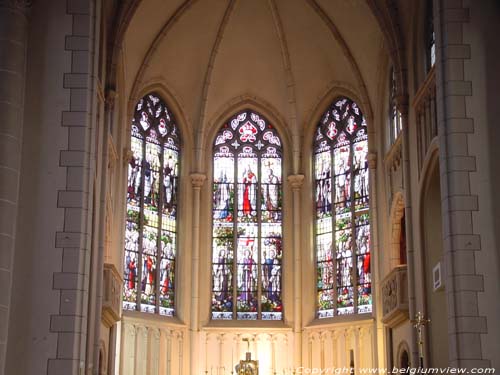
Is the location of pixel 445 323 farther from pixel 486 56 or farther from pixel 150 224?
pixel 150 224

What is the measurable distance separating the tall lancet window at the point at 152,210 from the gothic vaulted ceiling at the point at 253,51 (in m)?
0.92

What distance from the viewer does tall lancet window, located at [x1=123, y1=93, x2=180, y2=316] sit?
23.7m

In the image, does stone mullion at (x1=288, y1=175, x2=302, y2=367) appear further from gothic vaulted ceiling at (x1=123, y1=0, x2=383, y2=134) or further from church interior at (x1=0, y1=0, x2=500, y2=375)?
gothic vaulted ceiling at (x1=123, y1=0, x2=383, y2=134)

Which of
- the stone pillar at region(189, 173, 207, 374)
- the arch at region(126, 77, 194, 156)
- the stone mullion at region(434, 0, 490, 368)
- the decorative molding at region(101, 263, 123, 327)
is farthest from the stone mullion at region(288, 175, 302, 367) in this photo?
the stone mullion at region(434, 0, 490, 368)

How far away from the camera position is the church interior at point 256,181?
14547 millimetres

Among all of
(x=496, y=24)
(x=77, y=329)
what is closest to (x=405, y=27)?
(x=496, y=24)

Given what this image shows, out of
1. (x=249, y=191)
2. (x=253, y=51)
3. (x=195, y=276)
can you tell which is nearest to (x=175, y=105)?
(x=253, y=51)

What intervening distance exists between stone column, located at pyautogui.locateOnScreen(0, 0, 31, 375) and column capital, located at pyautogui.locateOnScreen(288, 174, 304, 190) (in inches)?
454

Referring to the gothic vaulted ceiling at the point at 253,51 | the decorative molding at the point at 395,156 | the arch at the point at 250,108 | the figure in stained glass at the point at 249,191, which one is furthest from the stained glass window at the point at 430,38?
the figure in stained glass at the point at 249,191

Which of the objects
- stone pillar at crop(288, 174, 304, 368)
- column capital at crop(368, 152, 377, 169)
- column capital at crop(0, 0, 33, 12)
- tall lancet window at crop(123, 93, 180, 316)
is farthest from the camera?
stone pillar at crop(288, 174, 304, 368)

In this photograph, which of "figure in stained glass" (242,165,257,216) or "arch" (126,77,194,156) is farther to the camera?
"figure in stained glass" (242,165,257,216)

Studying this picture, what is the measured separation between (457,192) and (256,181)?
11742 mm

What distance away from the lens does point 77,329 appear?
13938 millimetres

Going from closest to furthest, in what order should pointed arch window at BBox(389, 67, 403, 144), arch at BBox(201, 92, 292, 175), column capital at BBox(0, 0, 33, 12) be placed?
column capital at BBox(0, 0, 33, 12), pointed arch window at BBox(389, 67, 403, 144), arch at BBox(201, 92, 292, 175)
